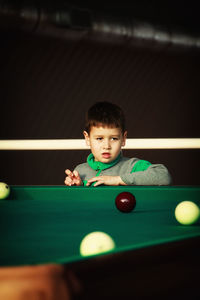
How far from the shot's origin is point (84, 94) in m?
5.93

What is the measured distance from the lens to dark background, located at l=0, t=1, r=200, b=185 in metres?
5.59

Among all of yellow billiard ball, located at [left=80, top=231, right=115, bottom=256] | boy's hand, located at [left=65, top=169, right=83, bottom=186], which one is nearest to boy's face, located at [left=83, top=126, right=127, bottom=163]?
boy's hand, located at [left=65, top=169, right=83, bottom=186]

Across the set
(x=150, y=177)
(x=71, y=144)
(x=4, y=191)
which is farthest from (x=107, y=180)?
(x=71, y=144)

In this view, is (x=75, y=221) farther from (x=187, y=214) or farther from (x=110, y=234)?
(x=187, y=214)

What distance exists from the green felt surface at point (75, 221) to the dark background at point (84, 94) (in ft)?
12.0

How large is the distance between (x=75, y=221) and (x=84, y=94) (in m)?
4.78

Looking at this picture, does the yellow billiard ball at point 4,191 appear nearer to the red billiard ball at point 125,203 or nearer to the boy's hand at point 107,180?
the boy's hand at point 107,180

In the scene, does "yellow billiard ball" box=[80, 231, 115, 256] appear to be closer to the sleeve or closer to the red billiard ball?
the red billiard ball

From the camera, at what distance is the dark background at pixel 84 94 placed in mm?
5594

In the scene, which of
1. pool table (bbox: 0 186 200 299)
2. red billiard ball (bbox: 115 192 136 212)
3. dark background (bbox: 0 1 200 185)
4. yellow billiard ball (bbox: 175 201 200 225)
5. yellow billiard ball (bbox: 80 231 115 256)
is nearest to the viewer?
pool table (bbox: 0 186 200 299)

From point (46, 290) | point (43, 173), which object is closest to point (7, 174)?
point (43, 173)

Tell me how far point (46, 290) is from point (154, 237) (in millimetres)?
598

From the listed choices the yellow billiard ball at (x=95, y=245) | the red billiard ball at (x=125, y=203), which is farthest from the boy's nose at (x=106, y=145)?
the yellow billiard ball at (x=95, y=245)

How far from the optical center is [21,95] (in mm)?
5707
